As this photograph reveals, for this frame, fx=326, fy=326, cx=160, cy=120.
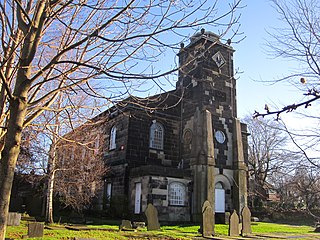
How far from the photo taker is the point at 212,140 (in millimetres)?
23375

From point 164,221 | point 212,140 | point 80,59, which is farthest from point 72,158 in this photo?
point 80,59

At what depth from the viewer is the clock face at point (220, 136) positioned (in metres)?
24.7

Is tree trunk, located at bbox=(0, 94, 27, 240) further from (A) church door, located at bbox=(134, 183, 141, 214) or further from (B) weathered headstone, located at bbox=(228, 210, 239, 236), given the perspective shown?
(A) church door, located at bbox=(134, 183, 141, 214)

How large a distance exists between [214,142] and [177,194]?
5098 millimetres

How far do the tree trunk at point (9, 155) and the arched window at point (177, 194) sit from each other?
16.4 m

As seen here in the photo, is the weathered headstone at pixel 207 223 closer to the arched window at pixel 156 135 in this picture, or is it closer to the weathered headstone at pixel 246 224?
the weathered headstone at pixel 246 224

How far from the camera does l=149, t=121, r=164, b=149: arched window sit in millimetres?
25297

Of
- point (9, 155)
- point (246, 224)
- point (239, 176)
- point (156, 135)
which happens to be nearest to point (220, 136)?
point (239, 176)

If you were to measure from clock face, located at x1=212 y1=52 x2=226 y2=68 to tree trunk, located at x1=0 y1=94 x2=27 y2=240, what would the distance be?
→ 22.2 meters

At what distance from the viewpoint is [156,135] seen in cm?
2561

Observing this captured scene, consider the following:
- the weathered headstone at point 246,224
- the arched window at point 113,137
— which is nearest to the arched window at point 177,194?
the weathered headstone at point 246,224

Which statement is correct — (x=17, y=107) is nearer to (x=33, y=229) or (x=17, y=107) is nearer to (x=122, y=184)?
(x=33, y=229)

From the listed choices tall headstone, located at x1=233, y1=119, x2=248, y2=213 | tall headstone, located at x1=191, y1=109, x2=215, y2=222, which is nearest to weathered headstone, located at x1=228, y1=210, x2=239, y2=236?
tall headstone, located at x1=191, y1=109, x2=215, y2=222

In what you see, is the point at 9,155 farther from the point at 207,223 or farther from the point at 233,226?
the point at 233,226
